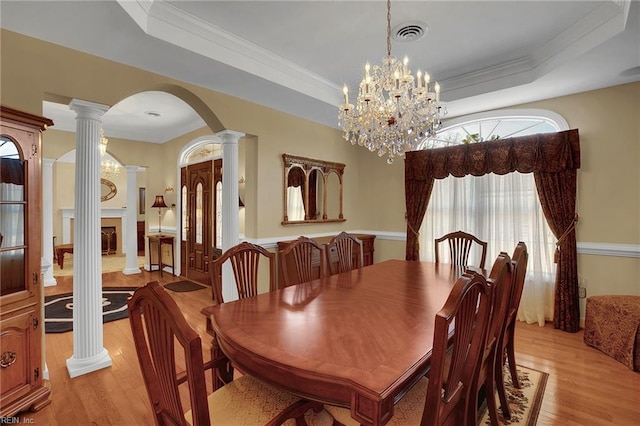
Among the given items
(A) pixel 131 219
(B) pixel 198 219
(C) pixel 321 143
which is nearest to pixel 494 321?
(C) pixel 321 143

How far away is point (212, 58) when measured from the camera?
2527mm

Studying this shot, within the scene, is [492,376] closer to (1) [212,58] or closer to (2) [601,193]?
(2) [601,193]

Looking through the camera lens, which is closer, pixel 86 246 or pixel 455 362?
pixel 455 362

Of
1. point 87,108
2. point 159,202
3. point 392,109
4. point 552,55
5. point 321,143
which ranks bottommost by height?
point 159,202

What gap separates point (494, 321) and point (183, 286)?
4841 millimetres

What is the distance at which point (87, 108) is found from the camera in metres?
2.41

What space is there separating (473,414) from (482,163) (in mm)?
3081

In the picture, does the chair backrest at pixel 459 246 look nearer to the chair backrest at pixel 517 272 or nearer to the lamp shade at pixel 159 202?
the chair backrest at pixel 517 272

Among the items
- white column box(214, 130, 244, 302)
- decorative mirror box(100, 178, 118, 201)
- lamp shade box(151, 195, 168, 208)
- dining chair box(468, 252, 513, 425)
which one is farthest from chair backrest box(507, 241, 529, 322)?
decorative mirror box(100, 178, 118, 201)

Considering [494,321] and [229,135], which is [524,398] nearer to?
[494,321]

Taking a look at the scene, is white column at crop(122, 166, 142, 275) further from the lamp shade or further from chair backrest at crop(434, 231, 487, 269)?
chair backrest at crop(434, 231, 487, 269)

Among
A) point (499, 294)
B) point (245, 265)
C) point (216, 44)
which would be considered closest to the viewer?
point (499, 294)

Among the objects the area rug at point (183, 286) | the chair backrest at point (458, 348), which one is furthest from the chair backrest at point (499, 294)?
the area rug at point (183, 286)

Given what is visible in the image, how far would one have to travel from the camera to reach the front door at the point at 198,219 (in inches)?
202
